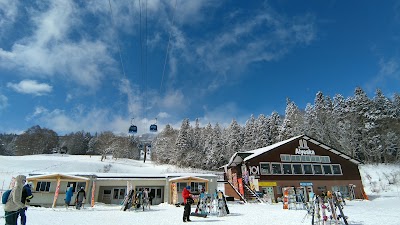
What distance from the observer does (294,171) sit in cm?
3503

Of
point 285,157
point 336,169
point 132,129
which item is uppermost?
point 132,129

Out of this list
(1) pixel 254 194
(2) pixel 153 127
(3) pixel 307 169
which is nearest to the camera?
(2) pixel 153 127

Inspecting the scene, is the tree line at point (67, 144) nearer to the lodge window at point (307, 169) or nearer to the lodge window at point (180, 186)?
the lodge window at point (180, 186)

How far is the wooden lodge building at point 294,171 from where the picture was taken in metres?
33.1

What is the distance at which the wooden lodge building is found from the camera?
3312cm

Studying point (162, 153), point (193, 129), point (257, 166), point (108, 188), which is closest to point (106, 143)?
point (162, 153)

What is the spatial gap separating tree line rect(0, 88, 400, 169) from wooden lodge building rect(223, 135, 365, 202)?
14.2m

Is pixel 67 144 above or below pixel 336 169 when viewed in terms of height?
above

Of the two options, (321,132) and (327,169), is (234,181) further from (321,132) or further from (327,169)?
(321,132)

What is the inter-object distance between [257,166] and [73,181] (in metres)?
23.2

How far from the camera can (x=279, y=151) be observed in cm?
3525

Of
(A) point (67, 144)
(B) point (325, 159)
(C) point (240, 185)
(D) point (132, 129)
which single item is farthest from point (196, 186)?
(A) point (67, 144)

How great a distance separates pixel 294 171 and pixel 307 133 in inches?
824

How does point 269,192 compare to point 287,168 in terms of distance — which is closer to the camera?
point 269,192
